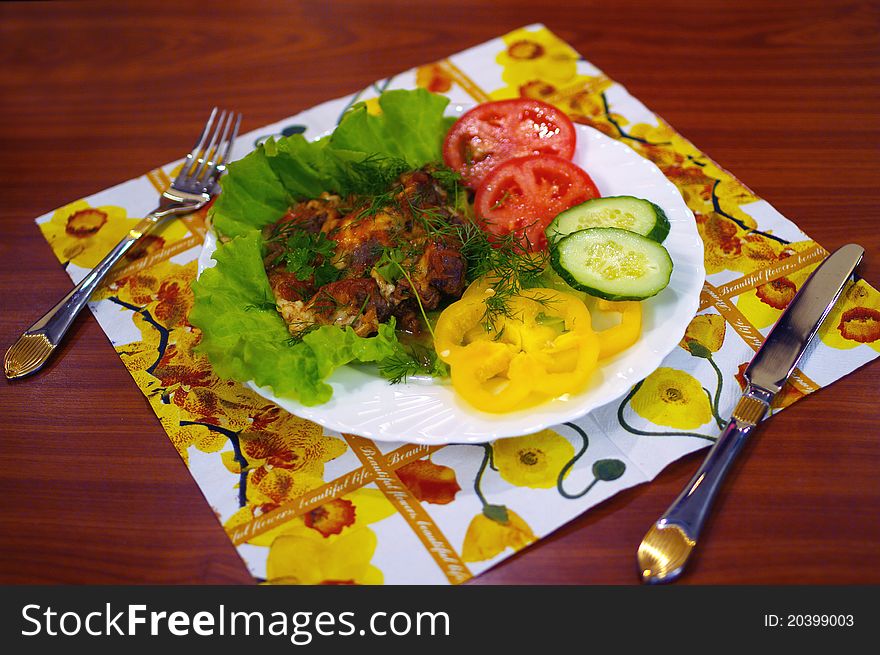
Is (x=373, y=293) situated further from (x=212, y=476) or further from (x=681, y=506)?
(x=681, y=506)

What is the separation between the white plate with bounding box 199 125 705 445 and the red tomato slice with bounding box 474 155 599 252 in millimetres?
415

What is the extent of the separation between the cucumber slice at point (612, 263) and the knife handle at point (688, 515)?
0.51m

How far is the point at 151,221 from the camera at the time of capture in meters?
3.43

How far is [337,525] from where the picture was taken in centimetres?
247

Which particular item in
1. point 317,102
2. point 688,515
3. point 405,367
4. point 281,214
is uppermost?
point 317,102

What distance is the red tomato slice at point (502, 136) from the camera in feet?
10.6

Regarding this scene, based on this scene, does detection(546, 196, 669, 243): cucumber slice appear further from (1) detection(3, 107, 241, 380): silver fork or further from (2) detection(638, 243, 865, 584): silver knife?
(1) detection(3, 107, 241, 380): silver fork

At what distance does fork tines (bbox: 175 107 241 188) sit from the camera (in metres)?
3.60

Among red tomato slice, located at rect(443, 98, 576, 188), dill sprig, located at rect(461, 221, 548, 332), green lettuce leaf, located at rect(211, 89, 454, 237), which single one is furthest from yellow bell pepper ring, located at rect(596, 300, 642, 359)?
green lettuce leaf, located at rect(211, 89, 454, 237)

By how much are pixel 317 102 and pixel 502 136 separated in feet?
3.96

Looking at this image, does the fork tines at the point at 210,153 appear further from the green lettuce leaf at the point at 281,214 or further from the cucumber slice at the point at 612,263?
the cucumber slice at the point at 612,263

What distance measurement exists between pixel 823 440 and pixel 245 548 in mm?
1850

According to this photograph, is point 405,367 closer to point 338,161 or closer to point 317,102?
point 338,161

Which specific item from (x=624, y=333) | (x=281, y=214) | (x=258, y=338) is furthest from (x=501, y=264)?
(x=281, y=214)
